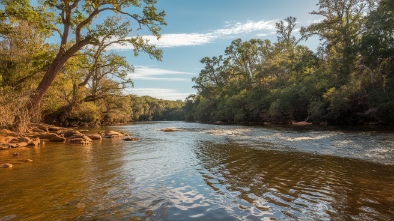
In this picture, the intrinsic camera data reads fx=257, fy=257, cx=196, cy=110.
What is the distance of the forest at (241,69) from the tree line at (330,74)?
0.37 feet

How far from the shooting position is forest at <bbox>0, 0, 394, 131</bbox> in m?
16.4

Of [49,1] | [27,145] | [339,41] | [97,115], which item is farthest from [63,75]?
→ [339,41]

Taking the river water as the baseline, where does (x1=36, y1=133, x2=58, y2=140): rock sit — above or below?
above

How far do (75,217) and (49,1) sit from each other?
54.0 ft

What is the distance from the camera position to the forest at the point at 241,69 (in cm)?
1642

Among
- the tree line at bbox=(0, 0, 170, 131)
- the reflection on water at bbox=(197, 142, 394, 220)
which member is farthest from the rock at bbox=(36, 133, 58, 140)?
the reflection on water at bbox=(197, 142, 394, 220)

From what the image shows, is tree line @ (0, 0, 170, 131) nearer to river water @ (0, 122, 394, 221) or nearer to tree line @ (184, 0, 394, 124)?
river water @ (0, 122, 394, 221)

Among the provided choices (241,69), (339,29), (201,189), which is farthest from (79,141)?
(241,69)

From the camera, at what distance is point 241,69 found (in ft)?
224

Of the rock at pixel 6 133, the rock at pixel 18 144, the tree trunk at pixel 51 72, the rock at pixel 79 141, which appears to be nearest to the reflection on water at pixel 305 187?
the rock at pixel 79 141

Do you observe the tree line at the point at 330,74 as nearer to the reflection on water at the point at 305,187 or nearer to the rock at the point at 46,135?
the reflection on water at the point at 305,187

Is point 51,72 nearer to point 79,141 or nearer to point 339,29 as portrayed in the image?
point 79,141

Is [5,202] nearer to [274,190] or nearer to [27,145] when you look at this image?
[274,190]

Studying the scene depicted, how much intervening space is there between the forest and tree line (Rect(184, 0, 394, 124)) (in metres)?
0.11
